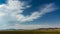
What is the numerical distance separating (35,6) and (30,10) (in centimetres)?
10

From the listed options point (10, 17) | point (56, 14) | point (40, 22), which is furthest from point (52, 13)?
point (10, 17)

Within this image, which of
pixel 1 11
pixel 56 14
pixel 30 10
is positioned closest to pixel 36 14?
pixel 30 10

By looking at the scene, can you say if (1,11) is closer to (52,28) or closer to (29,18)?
(29,18)

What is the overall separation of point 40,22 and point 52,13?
24 centimetres

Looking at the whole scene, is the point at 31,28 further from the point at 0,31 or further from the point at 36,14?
the point at 0,31

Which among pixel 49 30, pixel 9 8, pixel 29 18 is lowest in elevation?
pixel 49 30

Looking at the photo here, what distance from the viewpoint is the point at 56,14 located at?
100 inches

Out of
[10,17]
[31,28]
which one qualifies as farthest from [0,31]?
[31,28]

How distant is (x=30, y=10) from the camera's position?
2.57m

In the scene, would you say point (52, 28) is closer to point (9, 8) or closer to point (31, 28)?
point (31, 28)

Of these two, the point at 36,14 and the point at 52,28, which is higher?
the point at 36,14

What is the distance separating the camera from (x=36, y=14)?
2551mm

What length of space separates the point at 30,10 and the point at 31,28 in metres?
0.29

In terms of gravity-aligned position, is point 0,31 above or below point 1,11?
below
